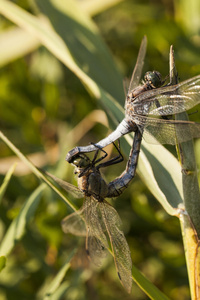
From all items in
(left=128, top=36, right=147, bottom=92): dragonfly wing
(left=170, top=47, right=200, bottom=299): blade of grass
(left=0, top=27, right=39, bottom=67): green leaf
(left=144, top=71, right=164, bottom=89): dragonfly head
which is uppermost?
(left=0, top=27, right=39, bottom=67): green leaf

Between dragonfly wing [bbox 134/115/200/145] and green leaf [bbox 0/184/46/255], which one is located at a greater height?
green leaf [bbox 0/184/46/255]

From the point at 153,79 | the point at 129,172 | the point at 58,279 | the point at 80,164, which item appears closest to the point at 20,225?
the point at 58,279

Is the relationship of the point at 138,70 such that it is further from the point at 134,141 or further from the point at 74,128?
the point at 74,128

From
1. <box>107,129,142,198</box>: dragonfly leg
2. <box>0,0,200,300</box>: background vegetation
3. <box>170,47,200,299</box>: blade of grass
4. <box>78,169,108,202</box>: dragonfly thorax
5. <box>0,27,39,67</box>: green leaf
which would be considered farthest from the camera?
<box>0,27,39,67</box>: green leaf

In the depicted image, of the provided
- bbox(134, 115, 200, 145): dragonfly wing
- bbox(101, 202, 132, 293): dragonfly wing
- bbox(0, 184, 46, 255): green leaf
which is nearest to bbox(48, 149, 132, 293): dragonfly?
bbox(101, 202, 132, 293): dragonfly wing

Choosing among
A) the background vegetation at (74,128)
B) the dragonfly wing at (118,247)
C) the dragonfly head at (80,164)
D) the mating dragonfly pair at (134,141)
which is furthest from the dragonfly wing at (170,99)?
the dragonfly wing at (118,247)

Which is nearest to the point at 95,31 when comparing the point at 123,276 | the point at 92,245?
the point at 92,245

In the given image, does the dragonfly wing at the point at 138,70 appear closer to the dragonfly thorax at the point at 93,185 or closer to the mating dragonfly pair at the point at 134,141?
the mating dragonfly pair at the point at 134,141

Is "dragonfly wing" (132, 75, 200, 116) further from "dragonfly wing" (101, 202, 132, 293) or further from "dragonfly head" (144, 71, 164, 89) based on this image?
"dragonfly wing" (101, 202, 132, 293)
